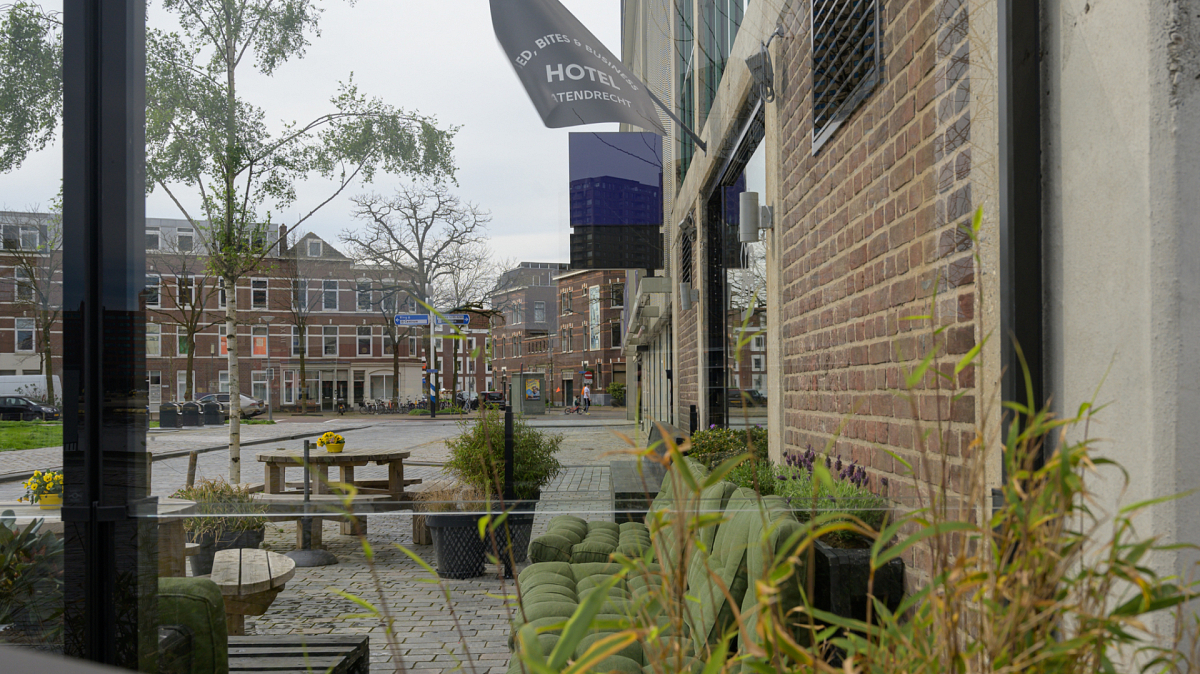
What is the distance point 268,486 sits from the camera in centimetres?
213

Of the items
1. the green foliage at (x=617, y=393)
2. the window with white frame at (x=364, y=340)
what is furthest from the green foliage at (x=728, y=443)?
the window with white frame at (x=364, y=340)

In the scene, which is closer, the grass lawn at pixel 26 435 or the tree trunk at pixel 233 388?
the grass lawn at pixel 26 435

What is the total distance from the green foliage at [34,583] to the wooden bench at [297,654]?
1.53 ft

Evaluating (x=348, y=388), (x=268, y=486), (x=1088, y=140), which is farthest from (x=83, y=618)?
(x=1088, y=140)

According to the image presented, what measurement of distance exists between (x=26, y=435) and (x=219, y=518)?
21.0 inches

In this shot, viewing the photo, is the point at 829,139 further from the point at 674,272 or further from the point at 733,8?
the point at 674,272

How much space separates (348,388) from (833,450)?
157 centimetres

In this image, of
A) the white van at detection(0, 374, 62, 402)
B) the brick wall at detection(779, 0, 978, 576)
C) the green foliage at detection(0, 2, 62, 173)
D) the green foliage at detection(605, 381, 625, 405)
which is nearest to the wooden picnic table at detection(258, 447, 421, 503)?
the white van at detection(0, 374, 62, 402)

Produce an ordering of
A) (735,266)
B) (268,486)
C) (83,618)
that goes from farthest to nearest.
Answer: (735,266) < (268,486) < (83,618)

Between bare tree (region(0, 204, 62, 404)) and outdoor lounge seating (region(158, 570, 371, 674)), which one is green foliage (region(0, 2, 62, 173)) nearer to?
bare tree (region(0, 204, 62, 404))

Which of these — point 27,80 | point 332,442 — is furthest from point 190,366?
point 27,80

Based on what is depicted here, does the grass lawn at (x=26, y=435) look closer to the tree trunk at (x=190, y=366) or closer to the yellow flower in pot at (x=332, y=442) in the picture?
the tree trunk at (x=190, y=366)

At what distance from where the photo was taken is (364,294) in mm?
2199

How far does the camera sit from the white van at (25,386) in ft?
6.50
